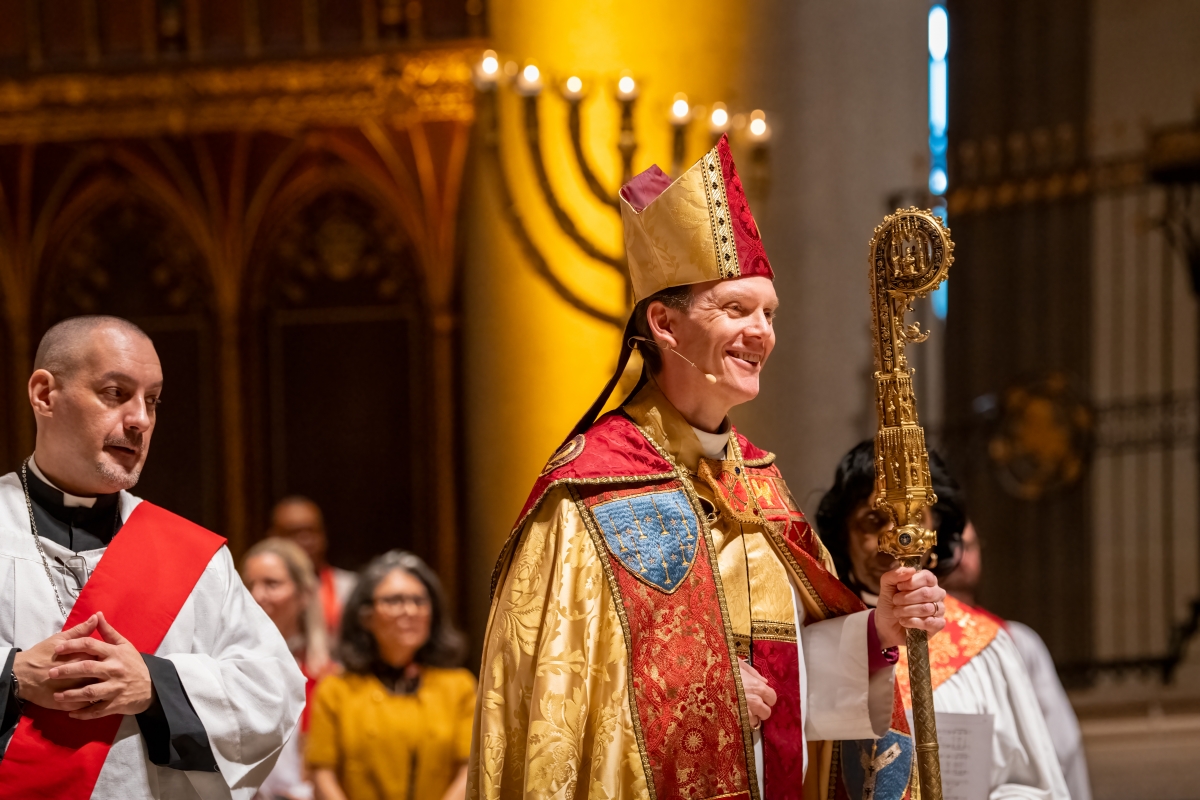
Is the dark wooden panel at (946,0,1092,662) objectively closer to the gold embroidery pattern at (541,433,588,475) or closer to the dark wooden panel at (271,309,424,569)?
the dark wooden panel at (271,309,424,569)

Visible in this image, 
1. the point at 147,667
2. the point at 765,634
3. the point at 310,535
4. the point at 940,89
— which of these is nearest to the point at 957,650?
the point at 765,634

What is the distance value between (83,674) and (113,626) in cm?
18

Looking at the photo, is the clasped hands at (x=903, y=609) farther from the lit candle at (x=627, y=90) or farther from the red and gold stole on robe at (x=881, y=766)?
the lit candle at (x=627, y=90)

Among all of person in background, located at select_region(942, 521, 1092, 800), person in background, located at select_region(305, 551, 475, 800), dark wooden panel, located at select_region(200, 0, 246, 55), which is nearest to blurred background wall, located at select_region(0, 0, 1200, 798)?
dark wooden panel, located at select_region(200, 0, 246, 55)

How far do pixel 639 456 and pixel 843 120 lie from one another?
384 cm

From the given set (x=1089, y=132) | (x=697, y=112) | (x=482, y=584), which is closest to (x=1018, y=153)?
(x=1089, y=132)

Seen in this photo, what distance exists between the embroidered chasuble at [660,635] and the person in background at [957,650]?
25 cm

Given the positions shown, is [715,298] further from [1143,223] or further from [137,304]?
[137,304]

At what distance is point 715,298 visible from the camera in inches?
113

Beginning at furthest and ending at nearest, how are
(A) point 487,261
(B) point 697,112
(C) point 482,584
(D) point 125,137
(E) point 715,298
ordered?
(D) point 125,137
(C) point 482,584
(A) point 487,261
(B) point 697,112
(E) point 715,298

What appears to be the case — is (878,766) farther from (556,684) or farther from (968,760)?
(556,684)

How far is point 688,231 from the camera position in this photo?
2.89m

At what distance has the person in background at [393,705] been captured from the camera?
444cm

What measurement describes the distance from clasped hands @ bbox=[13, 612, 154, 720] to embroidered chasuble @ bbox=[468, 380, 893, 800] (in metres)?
0.62
